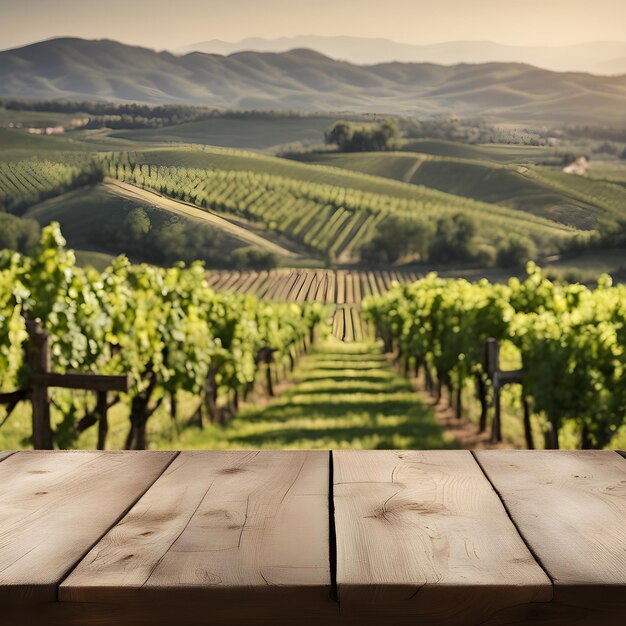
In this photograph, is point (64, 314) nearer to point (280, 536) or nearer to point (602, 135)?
point (280, 536)

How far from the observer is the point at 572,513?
3.68 ft

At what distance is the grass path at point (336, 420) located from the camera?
8.70 m

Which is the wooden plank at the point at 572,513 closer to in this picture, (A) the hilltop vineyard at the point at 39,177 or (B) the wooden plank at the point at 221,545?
(B) the wooden plank at the point at 221,545

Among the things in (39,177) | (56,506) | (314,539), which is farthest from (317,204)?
(314,539)

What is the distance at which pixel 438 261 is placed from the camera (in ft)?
33.2

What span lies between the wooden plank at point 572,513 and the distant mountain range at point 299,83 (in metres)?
9.23

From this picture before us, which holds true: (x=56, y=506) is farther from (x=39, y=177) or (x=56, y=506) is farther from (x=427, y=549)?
(x=39, y=177)

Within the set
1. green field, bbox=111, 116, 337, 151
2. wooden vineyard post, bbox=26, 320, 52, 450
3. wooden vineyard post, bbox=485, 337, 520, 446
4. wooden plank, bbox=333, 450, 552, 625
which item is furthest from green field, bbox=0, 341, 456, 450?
wooden plank, bbox=333, 450, 552, 625

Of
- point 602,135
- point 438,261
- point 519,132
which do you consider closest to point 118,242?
point 438,261

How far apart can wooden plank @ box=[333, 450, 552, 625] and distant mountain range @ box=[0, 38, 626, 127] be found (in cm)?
929

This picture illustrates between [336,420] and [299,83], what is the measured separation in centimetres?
441

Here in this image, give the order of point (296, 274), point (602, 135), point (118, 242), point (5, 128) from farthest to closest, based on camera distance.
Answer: point (602, 135), point (5, 128), point (296, 274), point (118, 242)

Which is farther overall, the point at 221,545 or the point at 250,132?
the point at 250,132

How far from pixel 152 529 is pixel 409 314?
1294cm
